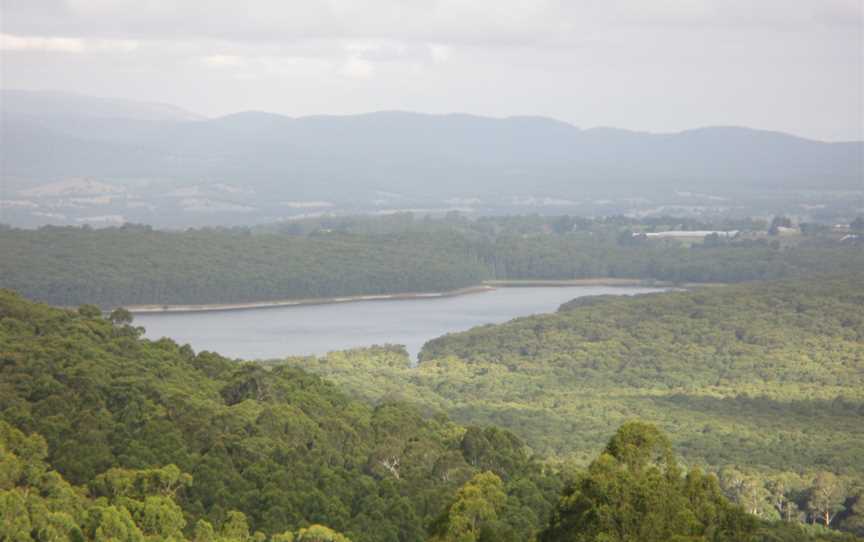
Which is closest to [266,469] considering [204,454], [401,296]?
[204,454]

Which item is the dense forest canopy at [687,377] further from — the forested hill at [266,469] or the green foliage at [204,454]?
the green foliage at [204,454]

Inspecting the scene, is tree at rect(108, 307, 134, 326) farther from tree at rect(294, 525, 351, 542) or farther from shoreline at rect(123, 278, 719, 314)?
shoreline at rect(123, 278, 719, 314)

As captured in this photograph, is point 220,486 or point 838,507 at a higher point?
point 220,486

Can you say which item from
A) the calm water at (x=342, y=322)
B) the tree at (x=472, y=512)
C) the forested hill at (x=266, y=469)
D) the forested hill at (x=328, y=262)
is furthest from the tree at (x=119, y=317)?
the forested hill at (x=328, y=262)

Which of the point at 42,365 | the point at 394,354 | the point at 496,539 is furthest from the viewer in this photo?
the point at 394,354

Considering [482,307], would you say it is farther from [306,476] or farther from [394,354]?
[306,476]

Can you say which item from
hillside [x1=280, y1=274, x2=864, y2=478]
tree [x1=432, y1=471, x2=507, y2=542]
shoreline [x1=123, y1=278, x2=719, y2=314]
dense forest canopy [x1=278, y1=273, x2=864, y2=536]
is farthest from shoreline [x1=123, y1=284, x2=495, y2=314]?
tree [x1=432, y1=471, x2=507, y2=542]

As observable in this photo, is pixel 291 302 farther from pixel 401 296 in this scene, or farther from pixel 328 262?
pixel 401 296

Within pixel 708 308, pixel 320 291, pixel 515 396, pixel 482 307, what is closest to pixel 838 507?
pixel 515 396

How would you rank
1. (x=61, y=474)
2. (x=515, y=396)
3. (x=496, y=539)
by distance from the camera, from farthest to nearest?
(x=515, y=396)
(x=61, y=474)
(x=496, y=539)
